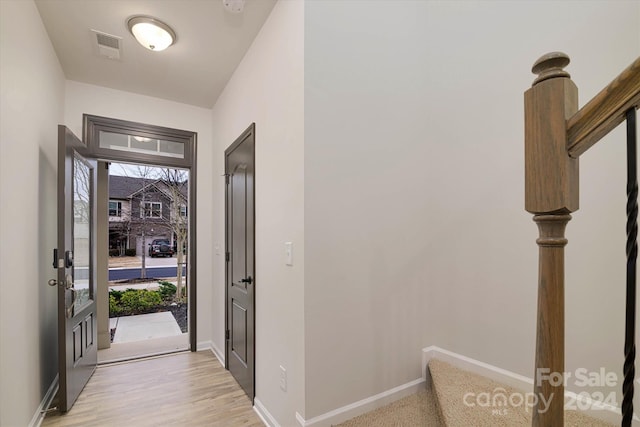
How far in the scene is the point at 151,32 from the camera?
2.40 m

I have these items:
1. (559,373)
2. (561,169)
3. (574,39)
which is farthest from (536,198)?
(574,39)

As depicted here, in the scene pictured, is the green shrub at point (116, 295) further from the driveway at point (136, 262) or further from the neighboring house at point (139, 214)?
the driveway at point (136, 262)

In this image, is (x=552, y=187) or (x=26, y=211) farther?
(x=26, y=211)

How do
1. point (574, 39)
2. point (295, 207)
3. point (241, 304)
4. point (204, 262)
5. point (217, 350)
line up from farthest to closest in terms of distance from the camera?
point (204, 262)
point (217, 350)
point (241, 304)
point (295, 207)
point (574, 39)

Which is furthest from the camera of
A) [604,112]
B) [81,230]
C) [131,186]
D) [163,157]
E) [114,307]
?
[131,186]

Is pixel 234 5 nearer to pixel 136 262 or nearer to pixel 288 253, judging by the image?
pixel 288 253

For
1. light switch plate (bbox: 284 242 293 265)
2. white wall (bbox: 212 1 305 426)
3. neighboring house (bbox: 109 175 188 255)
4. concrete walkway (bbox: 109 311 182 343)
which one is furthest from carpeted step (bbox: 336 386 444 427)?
→ neighboring house (bbox: 109 175 188 255)

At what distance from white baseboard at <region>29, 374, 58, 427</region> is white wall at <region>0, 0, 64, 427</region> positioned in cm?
6

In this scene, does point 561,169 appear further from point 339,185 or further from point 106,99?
point 106,99

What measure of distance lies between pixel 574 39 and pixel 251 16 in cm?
206

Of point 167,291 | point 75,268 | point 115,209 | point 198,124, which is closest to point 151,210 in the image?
point 115,209

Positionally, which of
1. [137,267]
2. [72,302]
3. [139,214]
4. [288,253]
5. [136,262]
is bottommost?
[137,267]

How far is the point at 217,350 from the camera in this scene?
3527 millimetres

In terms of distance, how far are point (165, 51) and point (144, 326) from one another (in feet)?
13.8
